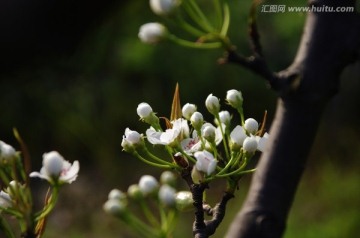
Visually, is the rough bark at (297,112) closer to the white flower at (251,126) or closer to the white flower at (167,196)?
the white flower at (167,196)

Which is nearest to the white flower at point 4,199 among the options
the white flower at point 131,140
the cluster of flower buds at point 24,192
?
the cluster of flower buds at point 24,192

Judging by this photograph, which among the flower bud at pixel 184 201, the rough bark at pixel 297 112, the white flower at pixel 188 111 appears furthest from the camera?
the white flower at pixel 188 111

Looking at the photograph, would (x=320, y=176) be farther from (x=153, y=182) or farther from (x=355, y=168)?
(x=153, y=182)

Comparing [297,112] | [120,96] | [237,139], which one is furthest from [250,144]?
[120,96]

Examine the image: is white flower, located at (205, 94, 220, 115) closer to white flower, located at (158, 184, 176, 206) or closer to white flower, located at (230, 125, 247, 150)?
white flower, located at (230, 125, 247, 150)

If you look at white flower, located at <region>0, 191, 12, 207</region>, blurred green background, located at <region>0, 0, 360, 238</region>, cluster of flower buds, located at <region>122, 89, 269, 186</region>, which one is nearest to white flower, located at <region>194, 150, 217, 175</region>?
cluster of flower buds, located at <region>122, 89, 269, 186</region>

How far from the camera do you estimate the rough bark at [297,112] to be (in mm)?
343

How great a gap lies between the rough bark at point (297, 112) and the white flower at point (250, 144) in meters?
0.12

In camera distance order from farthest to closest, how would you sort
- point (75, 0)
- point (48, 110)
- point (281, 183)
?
1. point (48, 110)
2. point (75, 0)
3. point (281, 183)

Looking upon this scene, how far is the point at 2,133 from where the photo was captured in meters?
3.31

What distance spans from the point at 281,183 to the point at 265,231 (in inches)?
0.9

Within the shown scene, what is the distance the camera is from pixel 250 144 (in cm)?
47

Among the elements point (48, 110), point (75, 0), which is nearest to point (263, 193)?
point (75, 0)

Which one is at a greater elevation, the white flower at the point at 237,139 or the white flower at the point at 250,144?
the white flower at the point at 250,144
